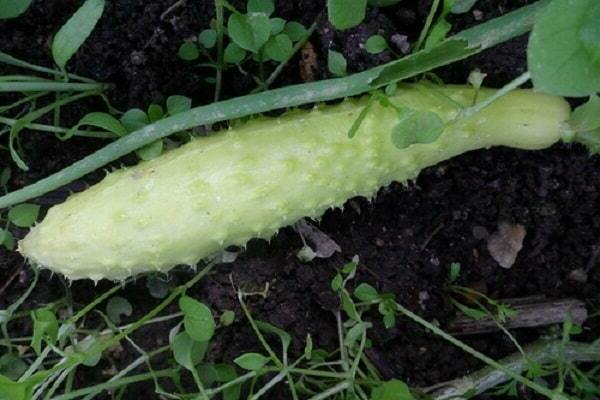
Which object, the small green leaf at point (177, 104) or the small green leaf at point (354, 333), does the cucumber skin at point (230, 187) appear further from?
the small green leaf at point (354, 333)

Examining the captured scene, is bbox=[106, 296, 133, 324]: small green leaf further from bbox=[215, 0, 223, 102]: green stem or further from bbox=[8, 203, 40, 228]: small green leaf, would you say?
bbox=[215, 0, 223, 102]: green stem

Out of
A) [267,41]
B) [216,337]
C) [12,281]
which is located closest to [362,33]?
[267,41]

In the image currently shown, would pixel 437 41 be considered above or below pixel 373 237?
above

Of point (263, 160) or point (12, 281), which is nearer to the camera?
point (263, 160)

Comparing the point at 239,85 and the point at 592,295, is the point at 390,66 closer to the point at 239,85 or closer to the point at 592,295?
the point at 239,85

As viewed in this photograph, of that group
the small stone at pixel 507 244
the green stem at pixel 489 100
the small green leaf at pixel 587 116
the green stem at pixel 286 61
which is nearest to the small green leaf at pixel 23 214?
the green stem at pixel 286 61

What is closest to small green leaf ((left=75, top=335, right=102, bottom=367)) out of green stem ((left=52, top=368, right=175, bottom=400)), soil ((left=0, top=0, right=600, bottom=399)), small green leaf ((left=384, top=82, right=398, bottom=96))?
green stem ((left=52, top=368, right=175, bottom=400))

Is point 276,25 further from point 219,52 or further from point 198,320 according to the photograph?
point 198,320

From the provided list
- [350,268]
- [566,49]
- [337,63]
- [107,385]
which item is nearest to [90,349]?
[107,385]
